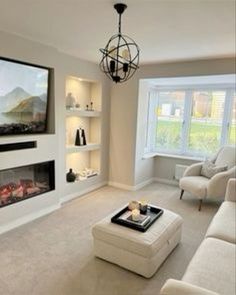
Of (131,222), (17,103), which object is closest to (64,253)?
(131,222)

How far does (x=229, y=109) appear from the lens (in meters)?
4.61

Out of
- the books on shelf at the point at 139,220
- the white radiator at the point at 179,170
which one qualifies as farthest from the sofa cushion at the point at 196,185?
the books on shelf at the point at 139,220

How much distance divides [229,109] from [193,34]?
2.51 meters

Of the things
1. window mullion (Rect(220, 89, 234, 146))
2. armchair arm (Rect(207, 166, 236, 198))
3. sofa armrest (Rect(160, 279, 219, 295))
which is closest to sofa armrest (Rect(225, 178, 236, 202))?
armchair arm (Rect(207, 166, 236, 198))

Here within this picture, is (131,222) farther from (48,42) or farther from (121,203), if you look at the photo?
(48,42)

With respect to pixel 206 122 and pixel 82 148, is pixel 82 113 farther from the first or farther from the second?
pixel 206 122

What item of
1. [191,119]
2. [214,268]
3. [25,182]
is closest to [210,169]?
[191,119]

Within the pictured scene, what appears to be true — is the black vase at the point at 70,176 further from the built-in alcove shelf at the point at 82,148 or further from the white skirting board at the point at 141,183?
the white skirting board at the point at 141,183

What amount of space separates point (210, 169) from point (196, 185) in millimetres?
448

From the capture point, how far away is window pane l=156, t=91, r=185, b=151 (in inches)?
202

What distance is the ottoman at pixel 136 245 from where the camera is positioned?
83.4 inches

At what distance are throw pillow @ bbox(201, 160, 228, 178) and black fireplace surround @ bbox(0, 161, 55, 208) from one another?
8.36 feet

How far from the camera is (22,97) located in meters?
3.05

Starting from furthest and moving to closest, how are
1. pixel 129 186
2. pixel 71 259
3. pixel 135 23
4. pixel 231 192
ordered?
1. pixel 129 186
2. pixel 231 192
3. pixel 71 259
4. pixel 135 23
